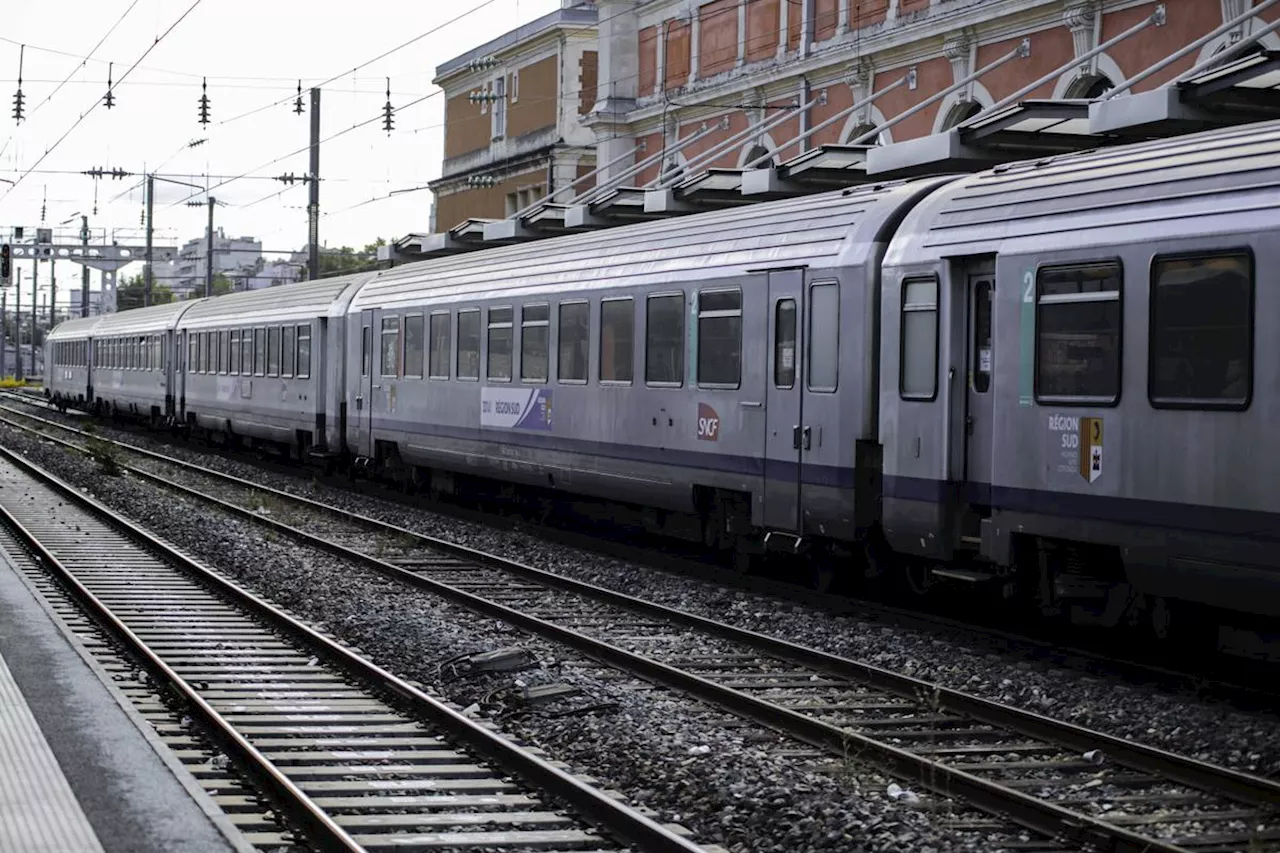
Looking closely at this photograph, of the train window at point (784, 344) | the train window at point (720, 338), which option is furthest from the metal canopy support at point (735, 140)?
the train window at point (784, 344)

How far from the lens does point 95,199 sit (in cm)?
5944

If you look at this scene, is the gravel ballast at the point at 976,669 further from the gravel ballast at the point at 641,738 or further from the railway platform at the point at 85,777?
the railway platform at the point at 85,777

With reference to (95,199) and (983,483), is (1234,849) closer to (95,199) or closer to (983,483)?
(983,483)

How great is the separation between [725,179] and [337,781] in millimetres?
12195

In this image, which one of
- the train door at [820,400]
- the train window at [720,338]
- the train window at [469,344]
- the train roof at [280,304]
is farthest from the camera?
the train roof at [280,304]

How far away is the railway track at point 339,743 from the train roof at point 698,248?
4976mm

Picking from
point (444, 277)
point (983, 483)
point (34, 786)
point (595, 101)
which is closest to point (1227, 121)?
point (983, 483)

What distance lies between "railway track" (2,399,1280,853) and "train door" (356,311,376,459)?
423 inches

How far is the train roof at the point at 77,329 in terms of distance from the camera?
57.3 meters

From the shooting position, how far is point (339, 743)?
961cm

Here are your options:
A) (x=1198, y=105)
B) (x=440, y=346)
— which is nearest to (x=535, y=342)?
(x=440, y=346)

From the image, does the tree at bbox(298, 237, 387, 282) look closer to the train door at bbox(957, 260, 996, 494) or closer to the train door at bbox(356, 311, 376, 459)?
the train door at bbox(356, 311, 376, 459)

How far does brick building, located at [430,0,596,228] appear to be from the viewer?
50.4 metres

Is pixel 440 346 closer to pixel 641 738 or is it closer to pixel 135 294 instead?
pixel 641 738
